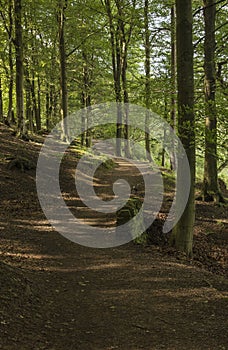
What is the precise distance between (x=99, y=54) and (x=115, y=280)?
22725mm

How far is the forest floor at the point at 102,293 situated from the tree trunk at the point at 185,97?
0.91 m

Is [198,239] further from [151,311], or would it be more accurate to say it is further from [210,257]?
[151,311]

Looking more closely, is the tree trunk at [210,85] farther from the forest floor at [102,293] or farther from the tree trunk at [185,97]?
the forest floor at [102,293]

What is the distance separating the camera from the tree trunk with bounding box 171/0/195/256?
8.23 meters

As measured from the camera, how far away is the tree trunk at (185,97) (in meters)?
8.23

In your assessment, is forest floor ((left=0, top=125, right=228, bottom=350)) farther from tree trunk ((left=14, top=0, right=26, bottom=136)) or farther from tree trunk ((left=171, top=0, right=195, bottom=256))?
tree trunk ((left=14, top=0, right=26, bottom=136))

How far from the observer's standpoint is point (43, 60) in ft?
78.3

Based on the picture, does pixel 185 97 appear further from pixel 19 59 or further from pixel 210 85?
pixel 19 59

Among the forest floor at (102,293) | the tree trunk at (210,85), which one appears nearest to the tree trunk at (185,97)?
the forest floor at (102,293)

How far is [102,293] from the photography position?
20.0 feet

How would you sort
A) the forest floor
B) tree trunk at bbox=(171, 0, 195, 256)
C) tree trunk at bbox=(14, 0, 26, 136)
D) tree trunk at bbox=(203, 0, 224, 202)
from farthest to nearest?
tree trunk at bbox=(14, 0, 26, 136)
tree trunk at bbox=(203, 0, 224, 202)
tree trunk at bbox=(171, 0, 195, 256)
the forest floor

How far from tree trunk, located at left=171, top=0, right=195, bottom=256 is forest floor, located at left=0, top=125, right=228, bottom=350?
912mm

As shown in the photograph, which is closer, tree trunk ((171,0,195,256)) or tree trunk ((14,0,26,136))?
tree trunk ((171,0,195,256))

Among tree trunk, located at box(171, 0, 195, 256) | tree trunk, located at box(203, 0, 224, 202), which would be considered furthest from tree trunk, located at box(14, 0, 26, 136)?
tree trunk, located at box(171, 0, 195, 256)
